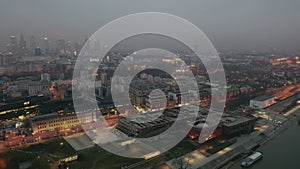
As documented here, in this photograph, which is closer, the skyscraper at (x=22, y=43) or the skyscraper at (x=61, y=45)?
the skyscraper at (x=22, y=43)

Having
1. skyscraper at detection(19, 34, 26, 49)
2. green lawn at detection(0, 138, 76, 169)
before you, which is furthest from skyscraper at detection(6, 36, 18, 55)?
green lawn at detection(0, 138, 76, 169)

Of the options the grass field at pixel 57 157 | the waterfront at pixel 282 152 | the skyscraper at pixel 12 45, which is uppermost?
the skyscraper at pixel 12 45

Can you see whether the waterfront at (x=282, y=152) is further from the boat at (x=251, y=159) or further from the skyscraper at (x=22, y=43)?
the skyscraper at (x=22, y=43)

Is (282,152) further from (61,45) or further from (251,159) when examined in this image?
(61,45)

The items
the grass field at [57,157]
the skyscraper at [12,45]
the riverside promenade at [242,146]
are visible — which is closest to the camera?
the grass field at [57,157]

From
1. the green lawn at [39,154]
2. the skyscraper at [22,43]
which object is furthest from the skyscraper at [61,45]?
the green lawn at [39,154]

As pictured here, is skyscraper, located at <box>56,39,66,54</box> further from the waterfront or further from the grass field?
the waterfront

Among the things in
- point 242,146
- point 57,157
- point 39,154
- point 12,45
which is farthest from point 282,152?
point 12,45
